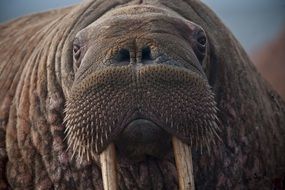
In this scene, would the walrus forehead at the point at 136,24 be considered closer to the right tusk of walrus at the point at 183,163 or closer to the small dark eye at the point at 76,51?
the small dark eye at the point at 76,51

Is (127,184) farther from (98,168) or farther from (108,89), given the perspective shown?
(108,89)

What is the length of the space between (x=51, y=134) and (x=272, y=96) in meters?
2.02

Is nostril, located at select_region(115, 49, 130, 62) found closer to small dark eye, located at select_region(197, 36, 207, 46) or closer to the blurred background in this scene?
small dark eye, located at select_region(197, 36, 207, 46)

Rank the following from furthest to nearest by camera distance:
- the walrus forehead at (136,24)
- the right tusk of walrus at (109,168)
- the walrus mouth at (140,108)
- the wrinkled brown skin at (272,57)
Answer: the wrinkled brown skin at (272,57) → the walrus forehead at (136,24) → the right tusk of walrus at (109,168) → the walrus mouth at (140,108)

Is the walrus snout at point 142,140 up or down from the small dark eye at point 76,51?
down

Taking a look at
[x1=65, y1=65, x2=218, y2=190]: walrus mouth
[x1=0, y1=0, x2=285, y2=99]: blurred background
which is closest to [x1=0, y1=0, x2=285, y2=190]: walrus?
[x1=65, y1=65, x2=218, y2=190]: walrus mouth

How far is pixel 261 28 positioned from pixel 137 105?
450cm

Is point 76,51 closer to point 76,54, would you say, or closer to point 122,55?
point 76,54

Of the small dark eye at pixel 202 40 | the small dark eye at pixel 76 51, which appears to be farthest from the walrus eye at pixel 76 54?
the small dark eye at pixel 202 40

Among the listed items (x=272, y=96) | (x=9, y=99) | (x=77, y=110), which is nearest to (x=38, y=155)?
(x=9, y=99)

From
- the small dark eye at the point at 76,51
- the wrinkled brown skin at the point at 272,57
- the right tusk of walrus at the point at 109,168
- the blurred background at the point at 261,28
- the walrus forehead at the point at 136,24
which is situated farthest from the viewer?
the wrinkled brown skin at the point at 272,57

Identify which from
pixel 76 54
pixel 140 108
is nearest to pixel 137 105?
pixel 140 108

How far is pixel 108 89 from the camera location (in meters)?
5.01

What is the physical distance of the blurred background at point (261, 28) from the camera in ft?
28.8
